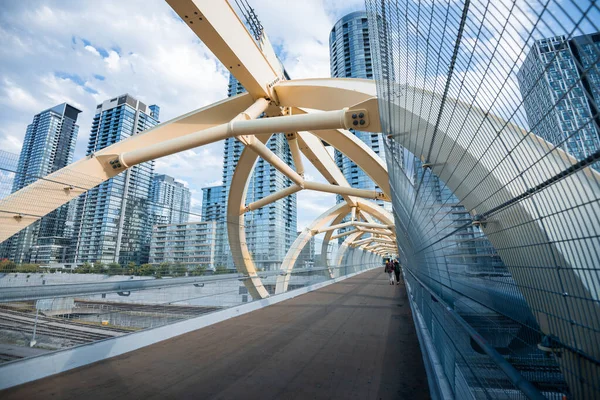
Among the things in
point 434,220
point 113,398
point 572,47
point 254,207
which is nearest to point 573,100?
point 572,47

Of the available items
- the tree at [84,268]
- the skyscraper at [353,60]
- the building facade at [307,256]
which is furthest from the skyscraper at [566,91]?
the skyscraper at [353,60]

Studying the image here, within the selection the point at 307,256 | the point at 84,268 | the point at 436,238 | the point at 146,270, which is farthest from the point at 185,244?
the point at 307,256

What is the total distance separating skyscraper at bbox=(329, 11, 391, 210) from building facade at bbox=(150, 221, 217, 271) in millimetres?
49525

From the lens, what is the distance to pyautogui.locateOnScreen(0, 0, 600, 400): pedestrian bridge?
38.3 inches

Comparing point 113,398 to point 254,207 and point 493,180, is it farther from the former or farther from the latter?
point 254,207

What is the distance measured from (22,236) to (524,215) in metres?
6.10

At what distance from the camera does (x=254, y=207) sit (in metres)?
13.4

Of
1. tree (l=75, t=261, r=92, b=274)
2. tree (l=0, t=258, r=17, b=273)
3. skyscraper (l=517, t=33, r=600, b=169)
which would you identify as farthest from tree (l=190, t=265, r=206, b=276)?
skyscraper (l=517, t=33, r=600, b=169)

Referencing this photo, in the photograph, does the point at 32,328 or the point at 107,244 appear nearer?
the point at 32,328

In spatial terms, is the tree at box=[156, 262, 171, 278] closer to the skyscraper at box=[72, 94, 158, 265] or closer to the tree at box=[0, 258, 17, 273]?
the skyscraper at box=[72, 94, 158, 265]

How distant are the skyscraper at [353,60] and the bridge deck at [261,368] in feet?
173

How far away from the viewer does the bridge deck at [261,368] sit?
263cm

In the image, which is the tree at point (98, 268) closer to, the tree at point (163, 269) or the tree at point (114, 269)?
the tree at point (114, 269)

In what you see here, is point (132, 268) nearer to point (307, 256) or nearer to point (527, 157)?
point (527, 157)
